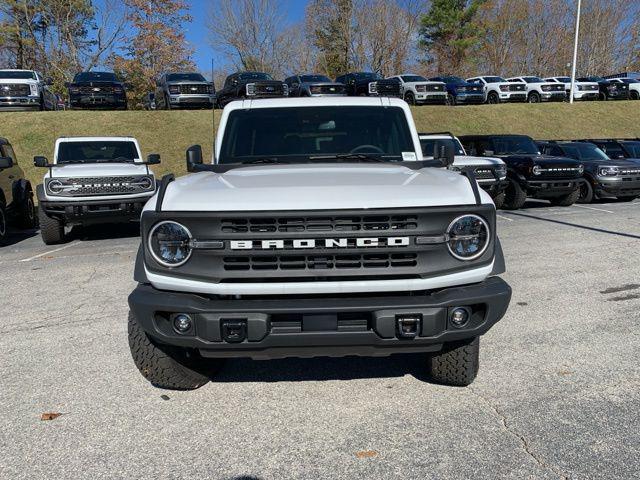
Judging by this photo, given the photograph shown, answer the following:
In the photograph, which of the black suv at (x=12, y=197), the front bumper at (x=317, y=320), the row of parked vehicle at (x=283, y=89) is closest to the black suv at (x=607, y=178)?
the row of parked vehicle at (x=283, y=89)

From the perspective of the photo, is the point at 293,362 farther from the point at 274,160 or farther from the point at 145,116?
the point at 145,116

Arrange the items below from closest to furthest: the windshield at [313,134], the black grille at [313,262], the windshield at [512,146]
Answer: the black grille at [313,262]
the windshield at [313,134]
the windshield at [512,146]

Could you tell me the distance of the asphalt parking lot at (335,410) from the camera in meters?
2.74

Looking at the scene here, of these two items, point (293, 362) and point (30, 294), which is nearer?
point (293, 362)

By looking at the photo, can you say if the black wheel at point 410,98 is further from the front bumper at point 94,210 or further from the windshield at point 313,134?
the windshield at point 313,134

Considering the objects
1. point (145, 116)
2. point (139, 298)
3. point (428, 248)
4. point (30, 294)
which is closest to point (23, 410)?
point (139, 298)

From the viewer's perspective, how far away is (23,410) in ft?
11.0

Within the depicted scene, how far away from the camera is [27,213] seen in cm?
1141

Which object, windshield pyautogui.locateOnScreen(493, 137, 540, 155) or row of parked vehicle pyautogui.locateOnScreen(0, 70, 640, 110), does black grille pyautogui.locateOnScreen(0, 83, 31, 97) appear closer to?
row of parked vehicle pyautogui.locateOnScreen(0, 70, 640, 110)

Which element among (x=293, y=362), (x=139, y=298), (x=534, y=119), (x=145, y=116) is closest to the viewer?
(x=139, y=298)

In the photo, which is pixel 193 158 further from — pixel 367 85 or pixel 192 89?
pixel 367 85

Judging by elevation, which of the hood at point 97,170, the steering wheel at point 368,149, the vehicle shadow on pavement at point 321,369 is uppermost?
the steering wheel at point 368,149

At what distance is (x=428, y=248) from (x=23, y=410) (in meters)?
2.63

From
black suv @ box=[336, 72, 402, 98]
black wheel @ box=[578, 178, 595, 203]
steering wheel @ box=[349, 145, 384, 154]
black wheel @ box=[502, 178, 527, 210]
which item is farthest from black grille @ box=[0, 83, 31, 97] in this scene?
steering wheel @ box=[349, 145, 384, 154]
